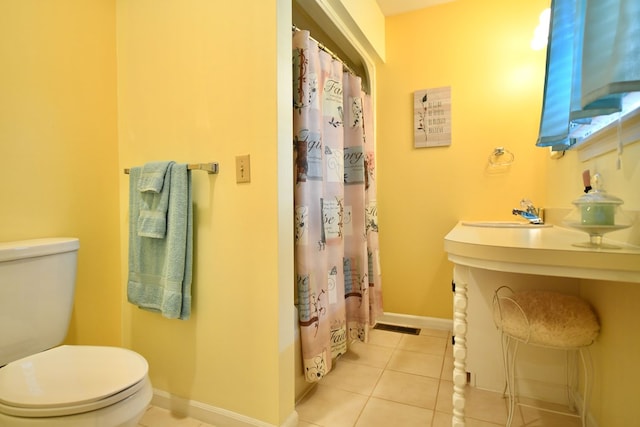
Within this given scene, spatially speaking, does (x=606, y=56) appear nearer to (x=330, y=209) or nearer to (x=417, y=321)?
(x=330, y=209)

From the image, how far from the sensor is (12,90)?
121 centimetres

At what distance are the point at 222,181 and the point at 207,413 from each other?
102 cm

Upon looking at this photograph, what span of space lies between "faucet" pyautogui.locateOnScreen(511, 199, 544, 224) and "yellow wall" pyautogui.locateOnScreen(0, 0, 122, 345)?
2.25 meters

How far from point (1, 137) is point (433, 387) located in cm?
224

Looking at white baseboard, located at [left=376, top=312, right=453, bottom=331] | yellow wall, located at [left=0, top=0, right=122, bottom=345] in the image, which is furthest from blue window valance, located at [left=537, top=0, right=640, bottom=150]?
yellow wall, located at [left=0, top=0, right=122, bottom=345]

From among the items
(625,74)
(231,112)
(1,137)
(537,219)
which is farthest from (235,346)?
(537,219)

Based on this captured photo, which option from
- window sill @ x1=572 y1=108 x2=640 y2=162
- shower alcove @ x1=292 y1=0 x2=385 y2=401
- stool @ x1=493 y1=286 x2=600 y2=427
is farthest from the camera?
shower alcove @ x1=292 y1=0 x2=385 y2=401

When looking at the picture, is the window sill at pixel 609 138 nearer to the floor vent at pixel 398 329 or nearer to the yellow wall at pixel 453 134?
the yellow wall at pixel 453 134

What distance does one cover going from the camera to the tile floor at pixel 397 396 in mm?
1367

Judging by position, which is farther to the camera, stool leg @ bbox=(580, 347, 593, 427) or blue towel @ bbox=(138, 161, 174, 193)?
blue towel @ bbox=(138, 161, 174, 193)

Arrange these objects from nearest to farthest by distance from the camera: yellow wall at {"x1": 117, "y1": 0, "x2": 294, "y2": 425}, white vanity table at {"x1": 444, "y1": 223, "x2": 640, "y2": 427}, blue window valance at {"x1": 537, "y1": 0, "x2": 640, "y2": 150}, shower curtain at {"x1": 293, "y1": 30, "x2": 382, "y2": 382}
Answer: blue window valance at {"x1": 537, "y1": 0, "x2": 640, "y2": 150}
white vanity table at {"x1": 444, "y1": 223, "x2": 640, "y2": 427}
yellow wall at {"x1": 117, "y1": 0, "x2": 294, "y2": 425}
shower curtain at {"x1": 293, "y1": 30, "x2": 382, "y2": 382}

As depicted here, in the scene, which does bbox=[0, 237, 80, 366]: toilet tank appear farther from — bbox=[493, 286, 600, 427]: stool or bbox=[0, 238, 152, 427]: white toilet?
bbox=[493, 286, 600, 427]: stool

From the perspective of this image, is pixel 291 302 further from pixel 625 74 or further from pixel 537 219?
pixel 537 219

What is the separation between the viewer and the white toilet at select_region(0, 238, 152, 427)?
81cm
